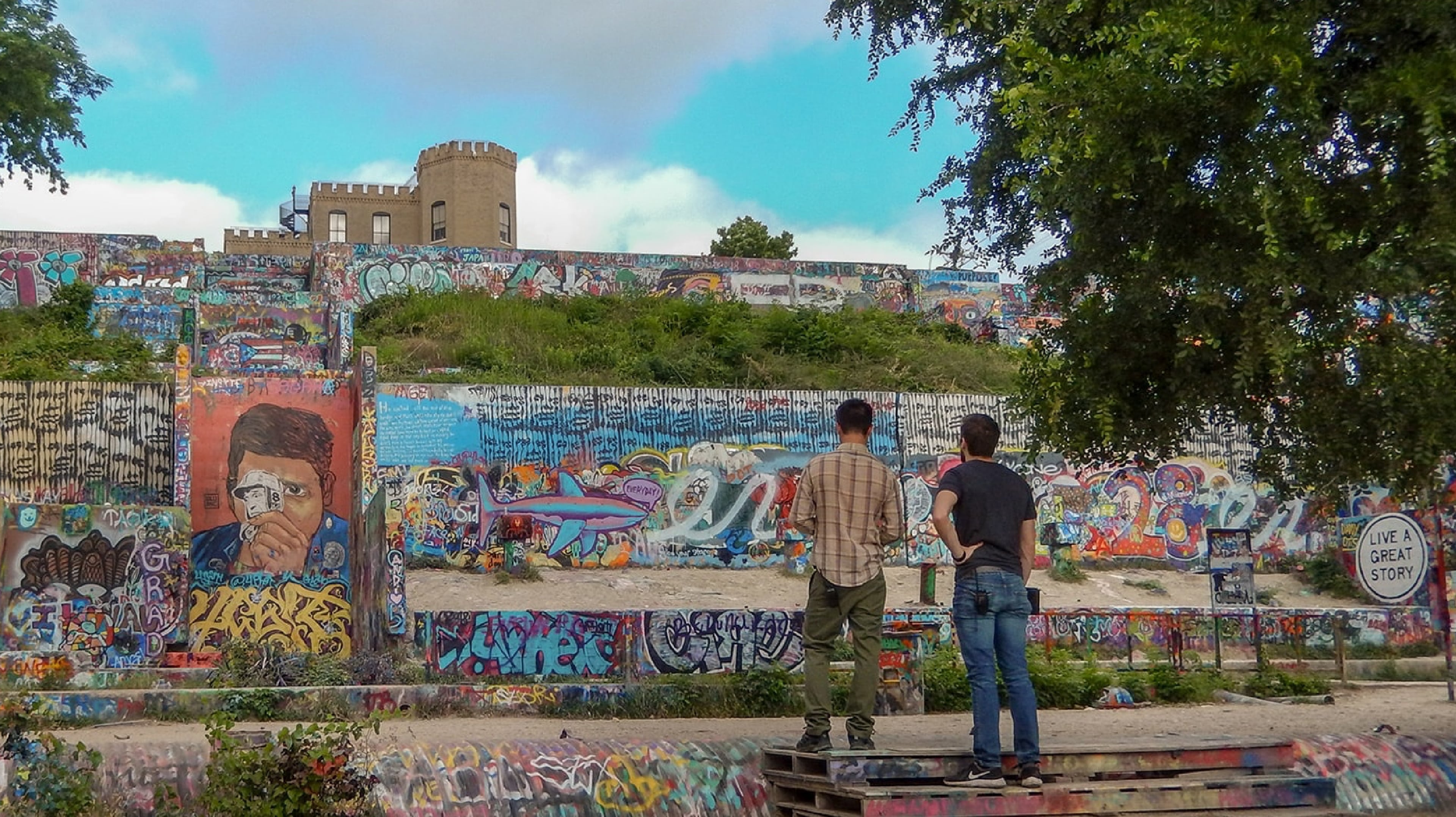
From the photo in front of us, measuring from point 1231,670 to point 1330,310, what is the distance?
1039cm

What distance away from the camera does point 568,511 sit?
2641cm

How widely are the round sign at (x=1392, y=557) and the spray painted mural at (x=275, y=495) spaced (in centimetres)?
1409

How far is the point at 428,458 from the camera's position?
1027 inches

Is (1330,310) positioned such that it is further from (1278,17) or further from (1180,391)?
(1278,17)

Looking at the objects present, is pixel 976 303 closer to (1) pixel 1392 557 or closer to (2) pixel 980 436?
(1) pixel 1392 557

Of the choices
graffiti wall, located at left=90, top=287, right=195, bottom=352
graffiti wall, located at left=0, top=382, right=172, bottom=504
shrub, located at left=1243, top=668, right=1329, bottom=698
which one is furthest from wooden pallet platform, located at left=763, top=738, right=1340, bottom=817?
graffiti wall, located at left=90, top=287, right=195, bottom=352

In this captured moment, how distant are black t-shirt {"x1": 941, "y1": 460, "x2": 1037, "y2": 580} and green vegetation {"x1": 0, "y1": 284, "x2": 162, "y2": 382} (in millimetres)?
21764

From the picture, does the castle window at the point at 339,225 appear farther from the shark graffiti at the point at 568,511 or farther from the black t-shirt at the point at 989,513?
the black t-shirt at the point at 989,513

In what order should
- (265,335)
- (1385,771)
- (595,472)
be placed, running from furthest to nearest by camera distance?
(265,335) < (595,472) < (1385,771)

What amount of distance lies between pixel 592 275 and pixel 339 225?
2743 cm

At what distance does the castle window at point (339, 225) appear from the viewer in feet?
202

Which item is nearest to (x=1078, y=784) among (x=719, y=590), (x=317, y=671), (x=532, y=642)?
(x=532, y=642)

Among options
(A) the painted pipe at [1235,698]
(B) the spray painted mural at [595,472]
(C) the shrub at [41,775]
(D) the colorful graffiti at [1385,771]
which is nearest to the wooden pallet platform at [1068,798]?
(D) the colorful graffiti at [1385,771]

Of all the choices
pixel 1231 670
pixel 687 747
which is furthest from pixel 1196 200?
pixel 1231 670
